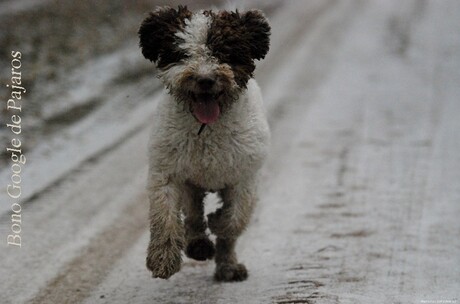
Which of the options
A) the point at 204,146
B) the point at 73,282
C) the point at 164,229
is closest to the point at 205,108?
the point at 204,146

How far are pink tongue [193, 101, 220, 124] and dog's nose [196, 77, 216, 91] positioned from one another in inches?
8.7

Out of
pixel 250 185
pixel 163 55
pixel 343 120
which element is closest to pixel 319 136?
pixel 343 120

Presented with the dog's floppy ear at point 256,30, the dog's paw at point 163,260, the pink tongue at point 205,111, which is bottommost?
the dog's paw at point 163,260

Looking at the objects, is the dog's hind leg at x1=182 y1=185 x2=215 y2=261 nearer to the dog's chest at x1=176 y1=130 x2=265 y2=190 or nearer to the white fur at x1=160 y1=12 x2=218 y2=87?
the dog's chest at x1=176 y1=130 x2=265 y2=190

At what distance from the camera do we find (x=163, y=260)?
536 cm

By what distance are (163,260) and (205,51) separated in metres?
1.41

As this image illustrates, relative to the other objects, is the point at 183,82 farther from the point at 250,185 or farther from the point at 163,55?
the point at 250,185

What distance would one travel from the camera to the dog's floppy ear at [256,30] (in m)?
5.43

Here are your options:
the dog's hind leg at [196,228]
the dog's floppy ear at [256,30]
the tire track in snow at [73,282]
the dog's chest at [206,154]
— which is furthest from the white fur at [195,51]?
the tire track in snow at [73,282]

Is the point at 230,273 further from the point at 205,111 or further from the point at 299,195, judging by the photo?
the point at 299,195

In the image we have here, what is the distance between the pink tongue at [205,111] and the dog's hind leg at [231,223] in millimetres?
778

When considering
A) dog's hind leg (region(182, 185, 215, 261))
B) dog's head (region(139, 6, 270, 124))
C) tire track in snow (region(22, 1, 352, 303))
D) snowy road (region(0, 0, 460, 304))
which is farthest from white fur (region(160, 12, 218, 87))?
tire track in snow (region(22, 1, 352, 303))

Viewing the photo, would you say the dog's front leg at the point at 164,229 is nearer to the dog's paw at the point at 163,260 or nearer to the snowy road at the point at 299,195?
the dog's paw at the point at 163,260

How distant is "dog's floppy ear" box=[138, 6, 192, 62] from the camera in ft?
17.3
